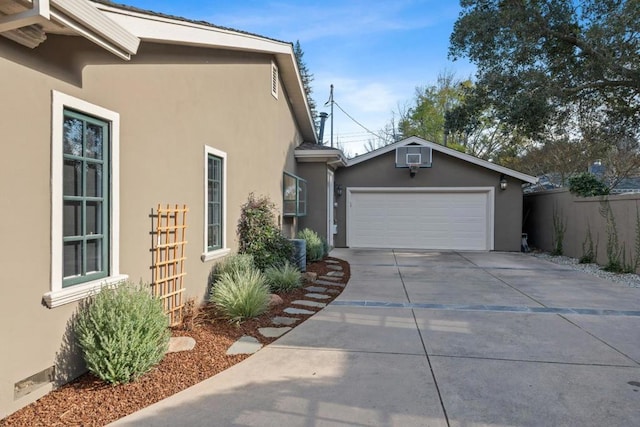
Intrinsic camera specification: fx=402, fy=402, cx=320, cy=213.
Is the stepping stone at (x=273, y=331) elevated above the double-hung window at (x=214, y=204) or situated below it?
below

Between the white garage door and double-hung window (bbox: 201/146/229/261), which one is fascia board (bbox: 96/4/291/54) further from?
the white garage door

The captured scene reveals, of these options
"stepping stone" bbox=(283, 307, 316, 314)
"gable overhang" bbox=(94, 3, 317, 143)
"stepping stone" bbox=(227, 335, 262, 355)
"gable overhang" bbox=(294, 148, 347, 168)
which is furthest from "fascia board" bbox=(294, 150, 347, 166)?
"stepping stone" bbox=(227, 335, 262, 355)

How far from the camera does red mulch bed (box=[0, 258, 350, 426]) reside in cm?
297

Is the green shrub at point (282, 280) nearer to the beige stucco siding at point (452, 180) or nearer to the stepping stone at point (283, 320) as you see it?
the stepping stone at point (283, 320)

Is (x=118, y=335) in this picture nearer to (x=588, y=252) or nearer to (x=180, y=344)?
(x=180, y=344)

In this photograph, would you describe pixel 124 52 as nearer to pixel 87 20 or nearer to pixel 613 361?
pixel 87 20

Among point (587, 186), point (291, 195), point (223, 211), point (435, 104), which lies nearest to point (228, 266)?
point (223, 211)

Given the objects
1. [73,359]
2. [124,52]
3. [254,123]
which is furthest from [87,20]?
[254,123]

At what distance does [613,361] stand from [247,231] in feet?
19.1

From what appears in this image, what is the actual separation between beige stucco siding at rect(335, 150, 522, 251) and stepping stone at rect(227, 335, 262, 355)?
10153 mm

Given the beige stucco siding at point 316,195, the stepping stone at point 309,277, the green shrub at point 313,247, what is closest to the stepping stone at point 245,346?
the stepping stone at point 309,277

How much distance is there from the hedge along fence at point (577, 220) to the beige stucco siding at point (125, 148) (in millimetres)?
8797

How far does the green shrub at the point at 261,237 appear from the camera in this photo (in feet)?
25.2

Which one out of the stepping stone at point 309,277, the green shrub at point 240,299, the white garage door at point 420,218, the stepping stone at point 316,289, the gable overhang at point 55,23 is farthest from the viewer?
the white garage door at point 420,218
